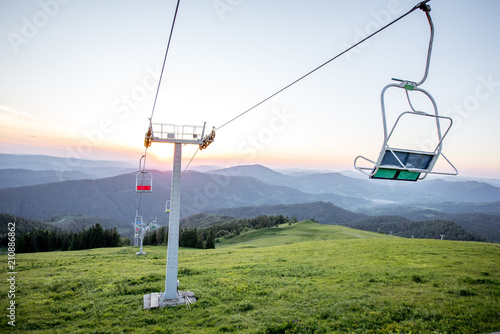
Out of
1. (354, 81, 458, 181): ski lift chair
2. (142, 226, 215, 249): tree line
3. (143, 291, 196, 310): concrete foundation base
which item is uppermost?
(354, 81, 458, 181): ski lift chair

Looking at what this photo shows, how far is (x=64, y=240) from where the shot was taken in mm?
70375

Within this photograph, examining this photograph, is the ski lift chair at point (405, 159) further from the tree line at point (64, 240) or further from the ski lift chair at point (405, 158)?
the tree line at point (64, 240)

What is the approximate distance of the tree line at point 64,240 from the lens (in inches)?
2547

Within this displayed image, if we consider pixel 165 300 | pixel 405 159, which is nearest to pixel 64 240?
pixel 165 300

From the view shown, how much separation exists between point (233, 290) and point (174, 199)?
668 cm

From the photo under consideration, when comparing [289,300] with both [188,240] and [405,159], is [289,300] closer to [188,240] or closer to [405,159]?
[405,159]

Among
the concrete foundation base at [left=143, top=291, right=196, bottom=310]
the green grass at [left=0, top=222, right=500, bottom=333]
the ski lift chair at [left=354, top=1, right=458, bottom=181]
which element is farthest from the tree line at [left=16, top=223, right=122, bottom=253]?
the ski lift chair at [left=354, top=1, right=458, bottom=181]

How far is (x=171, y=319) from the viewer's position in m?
12.2

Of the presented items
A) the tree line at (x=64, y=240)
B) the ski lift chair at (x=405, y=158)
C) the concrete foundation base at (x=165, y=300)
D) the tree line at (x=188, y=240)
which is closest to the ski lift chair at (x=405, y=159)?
the ski lift chair at (x=405, y=158)

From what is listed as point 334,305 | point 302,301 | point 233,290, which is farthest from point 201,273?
point 334,305

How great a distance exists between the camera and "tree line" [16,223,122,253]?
64.7 metres

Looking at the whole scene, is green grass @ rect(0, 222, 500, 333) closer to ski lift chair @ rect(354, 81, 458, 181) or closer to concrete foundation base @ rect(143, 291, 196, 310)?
concrete foundation base @ rect(143, 291, 196, 310)

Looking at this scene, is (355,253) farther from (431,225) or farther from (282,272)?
(431,225)

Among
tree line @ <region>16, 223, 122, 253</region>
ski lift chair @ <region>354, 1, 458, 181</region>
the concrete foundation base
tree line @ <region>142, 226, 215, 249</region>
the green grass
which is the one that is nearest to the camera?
ski lift chair @ <region>354, 1, 458, 181</region>
